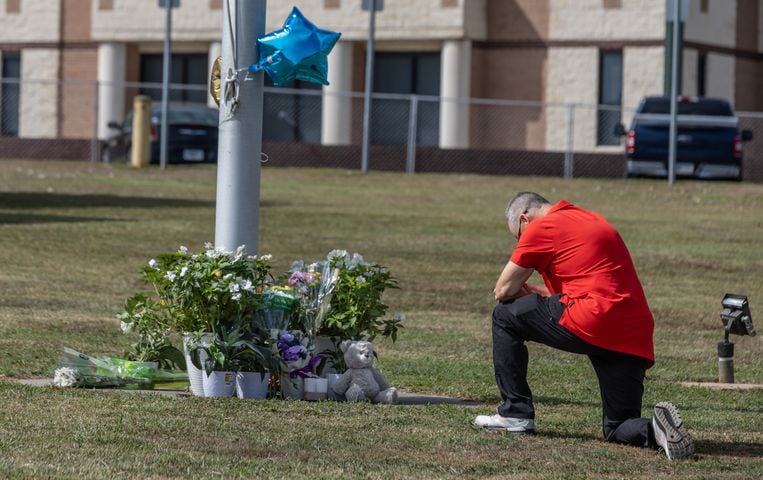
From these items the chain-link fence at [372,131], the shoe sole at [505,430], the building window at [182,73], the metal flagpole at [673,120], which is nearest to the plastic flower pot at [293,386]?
the shoe sole at [505,430]

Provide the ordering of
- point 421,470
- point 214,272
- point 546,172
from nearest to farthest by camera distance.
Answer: point 421,470 < point 214,272 < point 546,172

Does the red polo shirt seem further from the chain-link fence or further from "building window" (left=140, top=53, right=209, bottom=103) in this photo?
"building window" (left=140, top=53, right=209, bottom=103)

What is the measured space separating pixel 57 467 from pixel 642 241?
1544 cm

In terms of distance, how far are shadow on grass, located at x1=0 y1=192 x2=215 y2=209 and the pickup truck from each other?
31.4 ft

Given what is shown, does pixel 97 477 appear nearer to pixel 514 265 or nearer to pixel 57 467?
pixel 57 467

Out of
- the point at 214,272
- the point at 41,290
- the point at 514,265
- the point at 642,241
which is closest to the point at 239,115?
the point at 214,272

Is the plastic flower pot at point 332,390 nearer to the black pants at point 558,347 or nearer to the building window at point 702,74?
the black pants at point 558,347

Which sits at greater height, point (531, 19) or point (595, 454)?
point (531, 19)

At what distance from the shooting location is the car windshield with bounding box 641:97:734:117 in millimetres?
33250

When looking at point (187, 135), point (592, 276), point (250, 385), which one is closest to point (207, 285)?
point (250, 385)

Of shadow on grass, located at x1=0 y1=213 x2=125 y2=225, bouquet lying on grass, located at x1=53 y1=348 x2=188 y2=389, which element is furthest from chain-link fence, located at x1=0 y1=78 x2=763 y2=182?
bouquet lying on grass, located at x1=53 y1=348 x2=188 y2=389

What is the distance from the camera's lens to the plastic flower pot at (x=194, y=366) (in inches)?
365

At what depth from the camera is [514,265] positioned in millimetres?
8336

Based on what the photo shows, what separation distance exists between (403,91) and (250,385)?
3541 cm
